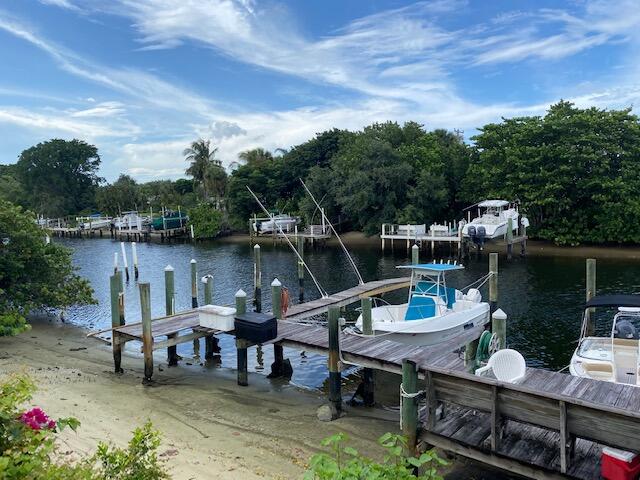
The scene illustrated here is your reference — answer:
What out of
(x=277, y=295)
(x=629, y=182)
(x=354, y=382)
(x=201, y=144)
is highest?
(x=201, y=144)

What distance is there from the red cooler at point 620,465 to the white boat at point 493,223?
32905mm

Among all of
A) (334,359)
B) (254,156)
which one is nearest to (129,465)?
(334,359)

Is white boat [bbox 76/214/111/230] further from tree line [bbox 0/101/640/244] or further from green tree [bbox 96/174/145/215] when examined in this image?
tree line [bbox 0/101/640/244]

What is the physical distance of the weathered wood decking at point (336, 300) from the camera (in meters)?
17.5

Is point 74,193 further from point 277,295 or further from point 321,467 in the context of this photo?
point 321,467

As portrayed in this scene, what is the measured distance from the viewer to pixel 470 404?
8.30 metres

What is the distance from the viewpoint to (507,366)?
9133 mm

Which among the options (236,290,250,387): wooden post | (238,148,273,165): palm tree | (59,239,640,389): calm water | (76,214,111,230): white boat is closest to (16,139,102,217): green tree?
(76,214,111,230): white boat

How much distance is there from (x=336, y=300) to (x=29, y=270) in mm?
11853

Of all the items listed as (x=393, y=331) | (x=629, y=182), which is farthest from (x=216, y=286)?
(x=629, y=182)

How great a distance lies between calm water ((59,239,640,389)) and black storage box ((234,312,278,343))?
261cm

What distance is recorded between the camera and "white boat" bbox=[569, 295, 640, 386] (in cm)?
1125

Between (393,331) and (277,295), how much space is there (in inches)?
151

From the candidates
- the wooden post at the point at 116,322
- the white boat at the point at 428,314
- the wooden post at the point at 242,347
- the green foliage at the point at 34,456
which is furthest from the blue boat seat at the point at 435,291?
the green foliage at the point at 34,456
